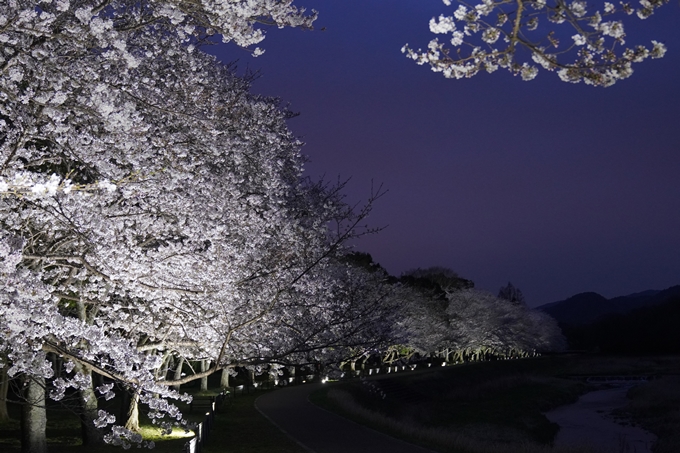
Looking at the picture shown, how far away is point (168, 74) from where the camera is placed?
14.8m

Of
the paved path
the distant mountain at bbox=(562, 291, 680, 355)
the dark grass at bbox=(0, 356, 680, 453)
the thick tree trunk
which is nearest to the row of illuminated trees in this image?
the thick tree trunk

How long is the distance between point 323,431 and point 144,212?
10563mm

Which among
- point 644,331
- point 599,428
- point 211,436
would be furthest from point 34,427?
point 644,331

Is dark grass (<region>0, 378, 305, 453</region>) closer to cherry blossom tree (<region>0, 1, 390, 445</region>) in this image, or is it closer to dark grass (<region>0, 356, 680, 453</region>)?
dark grass (<region>0, 356, 680, 453</region>)

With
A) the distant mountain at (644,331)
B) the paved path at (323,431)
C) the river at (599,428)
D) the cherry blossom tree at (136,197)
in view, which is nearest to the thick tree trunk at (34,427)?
the cherry blossom tree at (136,197)

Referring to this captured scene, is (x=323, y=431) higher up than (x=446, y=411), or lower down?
higher up

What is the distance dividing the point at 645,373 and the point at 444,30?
7726cm

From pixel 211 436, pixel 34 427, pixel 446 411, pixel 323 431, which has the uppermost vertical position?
pixel 34 427

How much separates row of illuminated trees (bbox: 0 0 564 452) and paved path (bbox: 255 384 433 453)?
236 cm

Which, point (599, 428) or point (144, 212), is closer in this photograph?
point (144, 212)

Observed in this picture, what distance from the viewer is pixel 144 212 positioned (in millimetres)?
11570

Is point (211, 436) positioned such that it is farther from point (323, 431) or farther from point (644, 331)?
point (644, 331)

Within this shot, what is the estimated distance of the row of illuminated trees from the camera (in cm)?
812

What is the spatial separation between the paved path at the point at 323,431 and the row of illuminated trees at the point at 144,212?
236cm
